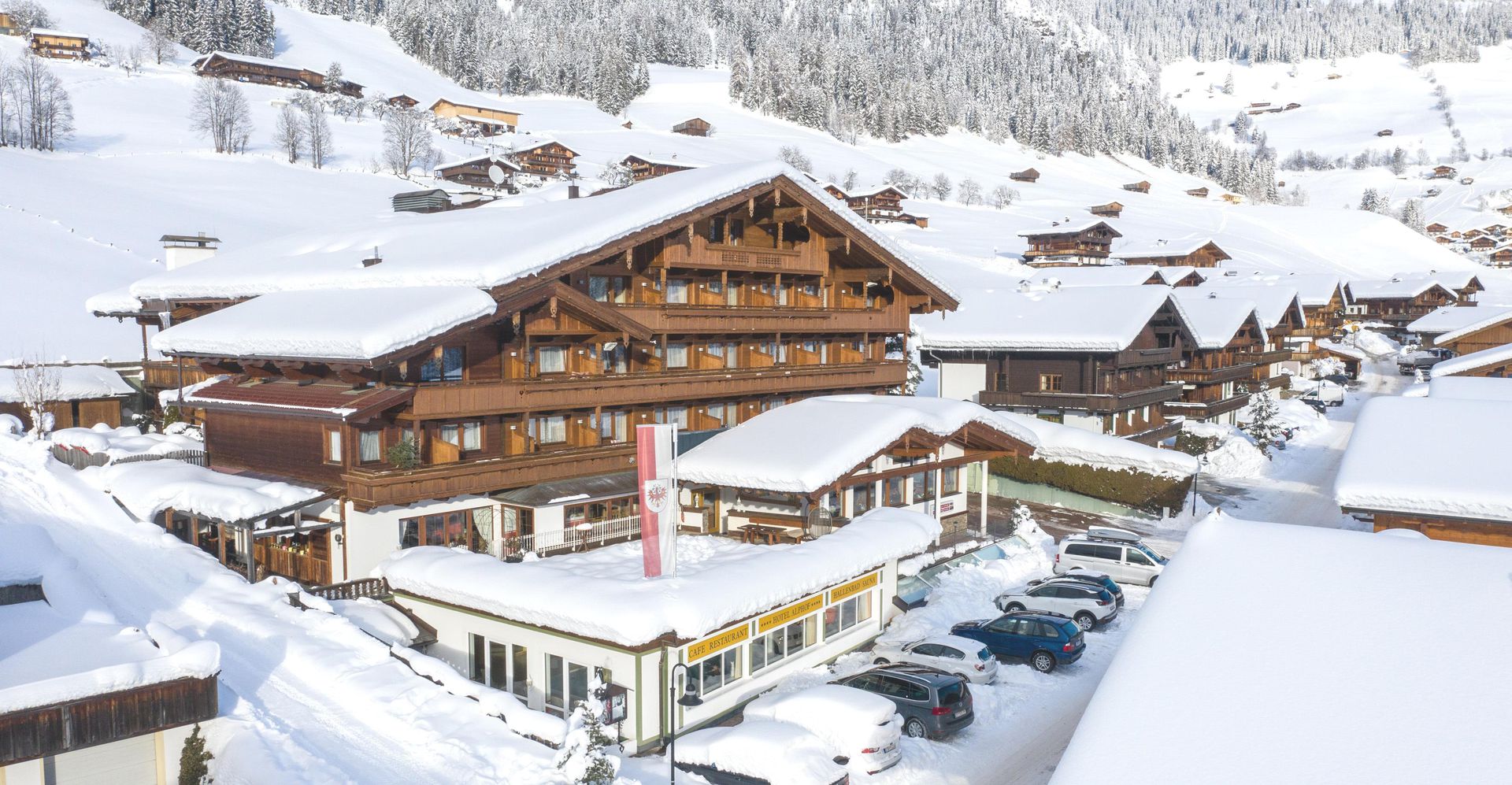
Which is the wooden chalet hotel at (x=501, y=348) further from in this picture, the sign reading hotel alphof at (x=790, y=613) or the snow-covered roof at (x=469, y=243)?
the sign reading hotel alphof at (x=790, y=613)

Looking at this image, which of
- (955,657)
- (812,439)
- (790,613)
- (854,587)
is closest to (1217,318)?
(812,439)

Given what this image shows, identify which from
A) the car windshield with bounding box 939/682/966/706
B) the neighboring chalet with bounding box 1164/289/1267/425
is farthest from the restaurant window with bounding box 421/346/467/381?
the neighboring chalet with bounding box 1164/289/1267/425

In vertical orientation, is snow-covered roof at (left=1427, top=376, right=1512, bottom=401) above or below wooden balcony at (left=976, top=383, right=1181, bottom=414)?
above

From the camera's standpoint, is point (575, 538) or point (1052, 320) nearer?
point (575, 538)

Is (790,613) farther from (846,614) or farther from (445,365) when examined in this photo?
(445,365)

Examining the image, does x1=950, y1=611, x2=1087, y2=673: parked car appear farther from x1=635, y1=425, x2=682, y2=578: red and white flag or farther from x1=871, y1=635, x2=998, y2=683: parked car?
x1=635, y1=425, x2=682, y2=578: red and white flag
